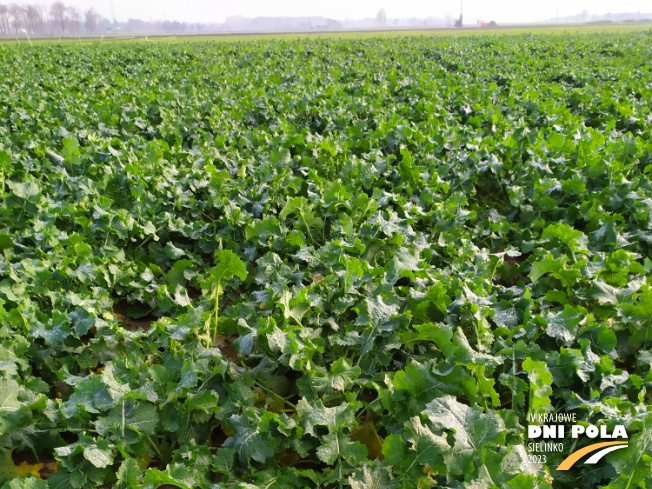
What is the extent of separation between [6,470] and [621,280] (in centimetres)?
374

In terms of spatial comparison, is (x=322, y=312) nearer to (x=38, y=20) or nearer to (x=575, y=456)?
(x=575, y=456)

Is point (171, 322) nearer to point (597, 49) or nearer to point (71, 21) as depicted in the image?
point (597, 49)

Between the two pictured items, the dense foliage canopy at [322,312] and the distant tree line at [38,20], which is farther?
the distant tree line at [38,20]

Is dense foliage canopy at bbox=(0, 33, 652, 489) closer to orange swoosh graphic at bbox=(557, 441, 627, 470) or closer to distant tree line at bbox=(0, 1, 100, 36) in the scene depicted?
orange swoosh graphic at bbox=(557, 441, 627, 470)

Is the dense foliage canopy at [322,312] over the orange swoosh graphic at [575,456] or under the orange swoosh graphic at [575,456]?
over

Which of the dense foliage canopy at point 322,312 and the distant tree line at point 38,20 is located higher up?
the distant tree line at point 38,20

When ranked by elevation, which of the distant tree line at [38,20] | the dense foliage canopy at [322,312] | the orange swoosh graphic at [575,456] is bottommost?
the orange swoosh graphic at [575,456]

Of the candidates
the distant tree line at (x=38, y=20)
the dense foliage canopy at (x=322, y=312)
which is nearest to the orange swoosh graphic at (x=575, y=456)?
the dense foliage canopy at (x=322, y=312)

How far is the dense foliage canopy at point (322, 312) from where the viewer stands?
2088 mm

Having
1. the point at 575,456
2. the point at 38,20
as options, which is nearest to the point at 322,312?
the point at 575,456

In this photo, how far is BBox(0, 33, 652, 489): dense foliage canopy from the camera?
6.85ft

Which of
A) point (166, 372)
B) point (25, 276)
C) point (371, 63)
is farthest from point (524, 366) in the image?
point (371, 63)

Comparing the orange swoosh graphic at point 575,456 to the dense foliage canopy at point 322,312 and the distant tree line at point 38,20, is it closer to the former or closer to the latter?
the dense foliage canopy at point 322,312

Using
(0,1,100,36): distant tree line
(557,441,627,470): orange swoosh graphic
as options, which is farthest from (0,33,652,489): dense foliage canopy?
(0,1,100,36): distant tree line
